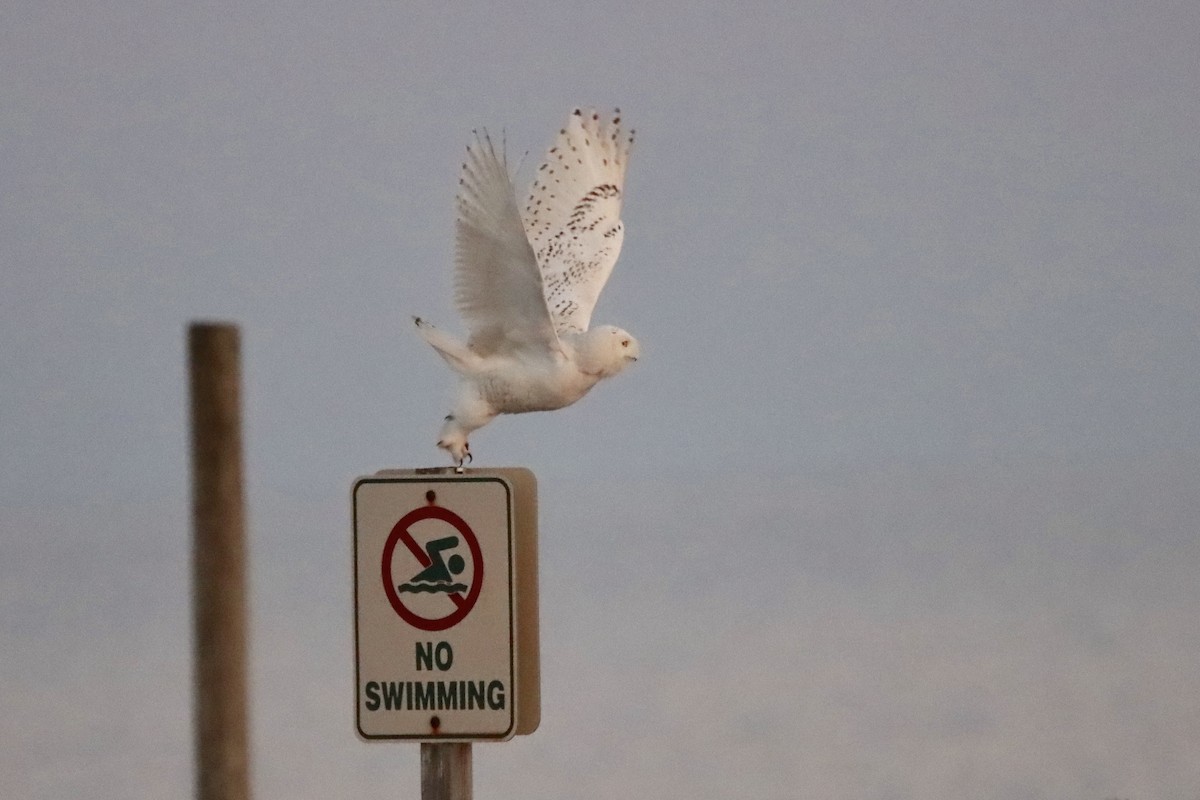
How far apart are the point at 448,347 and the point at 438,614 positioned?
1242mm

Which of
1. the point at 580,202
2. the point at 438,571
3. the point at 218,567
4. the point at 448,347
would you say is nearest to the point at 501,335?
the point at 448,347

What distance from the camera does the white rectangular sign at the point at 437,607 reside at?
15.8ft

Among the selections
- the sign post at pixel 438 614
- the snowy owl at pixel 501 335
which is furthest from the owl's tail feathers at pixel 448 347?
the sign post at pixel 438 614

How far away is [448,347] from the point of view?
5.93 meters

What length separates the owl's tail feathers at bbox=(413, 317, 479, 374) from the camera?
19.3 feet

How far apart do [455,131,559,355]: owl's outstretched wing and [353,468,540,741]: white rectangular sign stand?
3.53ft

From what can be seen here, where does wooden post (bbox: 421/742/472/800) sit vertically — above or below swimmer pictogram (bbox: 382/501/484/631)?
below

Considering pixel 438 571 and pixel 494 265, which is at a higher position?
pixel 494 265

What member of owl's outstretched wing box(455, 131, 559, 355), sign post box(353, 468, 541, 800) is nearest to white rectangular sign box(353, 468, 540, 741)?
sign post box(353, 468, 541, 800)

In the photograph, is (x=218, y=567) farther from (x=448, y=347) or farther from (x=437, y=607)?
(x=448, y=347)

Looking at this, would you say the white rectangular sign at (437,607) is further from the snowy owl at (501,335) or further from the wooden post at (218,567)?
the snowy owl at (501,335)

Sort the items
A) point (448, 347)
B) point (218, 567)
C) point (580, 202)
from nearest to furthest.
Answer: point (218, 567), point (448, 347), point (580, 202)

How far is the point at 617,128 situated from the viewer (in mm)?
7969

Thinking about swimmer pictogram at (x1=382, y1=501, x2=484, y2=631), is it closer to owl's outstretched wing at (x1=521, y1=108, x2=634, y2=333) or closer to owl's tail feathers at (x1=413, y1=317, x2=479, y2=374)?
owl's tail feathers at (x1=413, y1=317, x2=479, y2=374)
